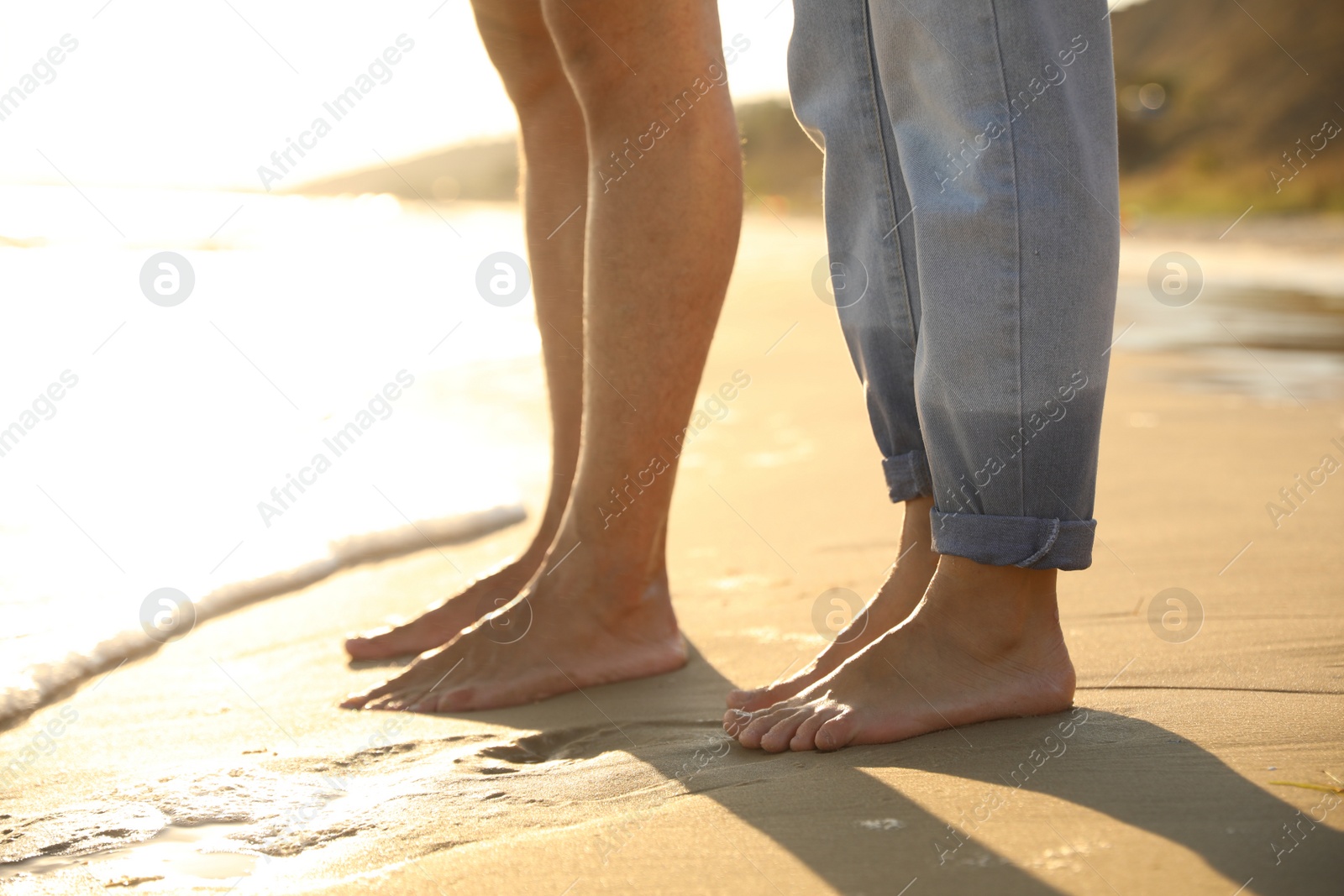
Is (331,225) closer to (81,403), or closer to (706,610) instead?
(81,403)

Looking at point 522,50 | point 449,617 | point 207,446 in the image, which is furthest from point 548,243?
point 207,446

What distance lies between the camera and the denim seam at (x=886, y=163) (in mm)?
1438

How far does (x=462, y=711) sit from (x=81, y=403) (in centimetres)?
272

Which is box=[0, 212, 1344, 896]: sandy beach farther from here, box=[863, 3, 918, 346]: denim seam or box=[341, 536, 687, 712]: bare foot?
box=[863, 3, 918, 346]: denim seam

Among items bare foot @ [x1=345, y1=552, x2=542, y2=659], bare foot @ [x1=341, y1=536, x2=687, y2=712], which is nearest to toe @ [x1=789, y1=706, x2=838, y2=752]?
bare foot @ [x1=341, y1=536, x2=687, y2=712]

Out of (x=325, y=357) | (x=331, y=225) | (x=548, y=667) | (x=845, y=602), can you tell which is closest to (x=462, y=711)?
(x=548, y=667)

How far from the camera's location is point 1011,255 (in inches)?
49.1

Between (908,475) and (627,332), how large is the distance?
0.43 m

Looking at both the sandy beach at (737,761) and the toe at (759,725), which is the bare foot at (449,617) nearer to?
the sandy beach at (737,761)

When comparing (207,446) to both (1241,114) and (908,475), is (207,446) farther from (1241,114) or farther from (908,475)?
(1241,114)

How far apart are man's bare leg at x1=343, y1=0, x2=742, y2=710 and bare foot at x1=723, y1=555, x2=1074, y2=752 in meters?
0.43

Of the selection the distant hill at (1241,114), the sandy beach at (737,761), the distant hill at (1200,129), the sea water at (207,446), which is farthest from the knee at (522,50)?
the distant hill at (1241,114)

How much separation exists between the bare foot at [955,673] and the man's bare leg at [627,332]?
426mm

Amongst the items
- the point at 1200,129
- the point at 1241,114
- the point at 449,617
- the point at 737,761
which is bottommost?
the point at 737,761
